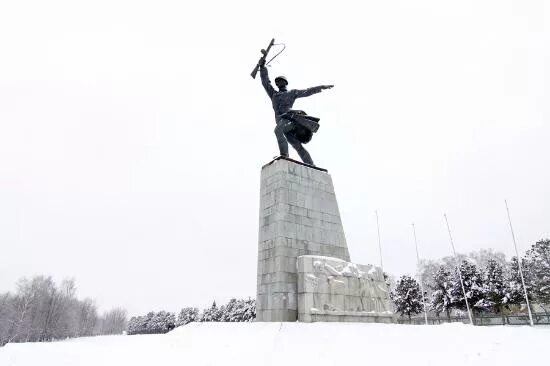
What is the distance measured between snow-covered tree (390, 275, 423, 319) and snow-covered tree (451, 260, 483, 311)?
5.26 m

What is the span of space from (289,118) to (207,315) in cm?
6897

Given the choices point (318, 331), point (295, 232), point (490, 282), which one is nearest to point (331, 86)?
point (295, 232)

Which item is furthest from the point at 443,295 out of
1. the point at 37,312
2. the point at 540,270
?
the point at 37,312

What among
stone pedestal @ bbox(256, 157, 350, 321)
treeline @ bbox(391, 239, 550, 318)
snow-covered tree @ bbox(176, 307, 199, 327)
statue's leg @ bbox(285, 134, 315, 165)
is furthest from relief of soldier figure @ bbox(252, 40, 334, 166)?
snow-covered tree @ bbox(176, 307, 199, 327)

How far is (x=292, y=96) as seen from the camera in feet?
42.9

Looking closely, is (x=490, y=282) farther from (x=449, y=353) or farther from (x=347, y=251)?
(x=449, y=353)

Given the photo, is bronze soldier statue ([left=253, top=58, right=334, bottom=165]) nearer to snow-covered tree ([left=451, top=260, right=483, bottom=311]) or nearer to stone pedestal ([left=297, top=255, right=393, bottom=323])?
stone pedestal ([left=297, top=255, right=393, bottom=323])

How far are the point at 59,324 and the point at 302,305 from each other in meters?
58.5

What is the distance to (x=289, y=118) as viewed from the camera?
12969mm

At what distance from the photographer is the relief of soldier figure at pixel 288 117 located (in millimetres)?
12844

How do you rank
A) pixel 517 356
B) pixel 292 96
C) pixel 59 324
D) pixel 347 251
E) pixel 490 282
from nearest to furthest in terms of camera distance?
A: pixel 517 356 < pixel 347 251 < pixel 292 96 < pixel 490 282 < pixel 59 324

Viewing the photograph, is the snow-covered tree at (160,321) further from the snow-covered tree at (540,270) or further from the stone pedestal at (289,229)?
the stone pedestal at (289,229)

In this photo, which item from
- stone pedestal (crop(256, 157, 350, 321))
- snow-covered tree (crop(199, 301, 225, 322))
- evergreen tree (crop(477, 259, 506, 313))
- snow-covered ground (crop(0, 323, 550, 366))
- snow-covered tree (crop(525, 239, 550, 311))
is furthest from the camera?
snow-covered tree (crop(199, 301, 225, 322))

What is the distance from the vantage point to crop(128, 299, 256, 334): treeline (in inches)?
2328
